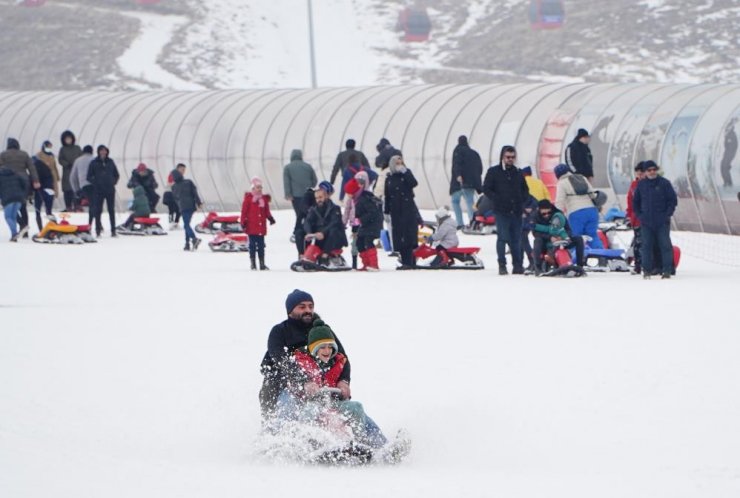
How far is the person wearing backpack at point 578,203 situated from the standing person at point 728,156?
6706 millimetres

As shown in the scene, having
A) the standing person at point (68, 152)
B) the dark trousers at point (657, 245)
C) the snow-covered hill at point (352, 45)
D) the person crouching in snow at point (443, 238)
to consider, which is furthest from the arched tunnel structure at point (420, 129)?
the snow-covered hill at point (352, 45)

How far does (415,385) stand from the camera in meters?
10.2

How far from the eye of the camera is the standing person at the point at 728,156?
24891 millimetres

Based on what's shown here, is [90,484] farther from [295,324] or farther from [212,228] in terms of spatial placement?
[212,228]

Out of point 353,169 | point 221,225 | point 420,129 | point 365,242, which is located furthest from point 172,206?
point 365,242

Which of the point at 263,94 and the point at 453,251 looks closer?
the point at 453,251

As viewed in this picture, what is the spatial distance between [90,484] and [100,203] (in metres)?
20.0

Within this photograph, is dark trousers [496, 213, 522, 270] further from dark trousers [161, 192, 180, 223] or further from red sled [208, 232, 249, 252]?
dark trousers [161, 192, 180, 223]

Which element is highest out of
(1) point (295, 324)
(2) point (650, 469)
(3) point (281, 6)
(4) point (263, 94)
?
(3) point (281, 6)

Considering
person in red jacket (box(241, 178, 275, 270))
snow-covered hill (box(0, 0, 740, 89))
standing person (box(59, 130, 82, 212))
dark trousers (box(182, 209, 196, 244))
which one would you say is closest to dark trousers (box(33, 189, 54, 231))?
standing person (box(59, 130, 82, 212))

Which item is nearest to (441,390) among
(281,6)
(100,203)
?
(100,203)

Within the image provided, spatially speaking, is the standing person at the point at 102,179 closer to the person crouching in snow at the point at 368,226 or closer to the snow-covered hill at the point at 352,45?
the person crouching in snow at the point at 368,226

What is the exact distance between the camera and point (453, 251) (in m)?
20.0

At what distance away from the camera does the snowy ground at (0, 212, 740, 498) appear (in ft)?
24.0
